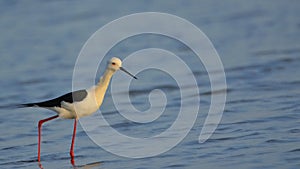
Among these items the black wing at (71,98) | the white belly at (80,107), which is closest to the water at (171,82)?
the white belly at (80,107)

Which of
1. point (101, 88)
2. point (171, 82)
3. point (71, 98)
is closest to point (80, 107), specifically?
point (71, 98)

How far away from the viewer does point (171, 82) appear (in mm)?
12344

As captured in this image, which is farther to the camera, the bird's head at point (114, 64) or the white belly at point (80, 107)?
the bird's head at point (114, 64)

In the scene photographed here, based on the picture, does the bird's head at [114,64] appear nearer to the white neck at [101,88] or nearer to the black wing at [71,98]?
the white neck at [101,88]

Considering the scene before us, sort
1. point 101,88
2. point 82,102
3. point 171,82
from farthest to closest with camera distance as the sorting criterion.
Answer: point 171,82 → point 101,88 → point 82,102

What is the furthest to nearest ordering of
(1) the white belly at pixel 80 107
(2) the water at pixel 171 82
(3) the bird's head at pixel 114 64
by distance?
(3) the bird's head at pixel 114 64
(1) the white belly at pixel 80 107
(2) the water at pixel 171 82

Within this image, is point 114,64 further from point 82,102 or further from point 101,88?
point 82,102

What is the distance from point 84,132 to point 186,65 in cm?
374

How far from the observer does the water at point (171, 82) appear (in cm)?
855

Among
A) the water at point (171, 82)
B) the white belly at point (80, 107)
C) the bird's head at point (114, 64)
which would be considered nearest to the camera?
the water at point (171, 82)

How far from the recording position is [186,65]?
13281 millimetres

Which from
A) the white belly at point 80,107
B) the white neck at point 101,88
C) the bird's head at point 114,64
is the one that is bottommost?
the white belly at point 80,107

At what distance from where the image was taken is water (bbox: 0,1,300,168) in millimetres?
8555

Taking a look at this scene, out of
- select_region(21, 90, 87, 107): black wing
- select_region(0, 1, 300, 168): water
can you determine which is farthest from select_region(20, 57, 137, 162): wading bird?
select_region(0, 1, 300, 168): water
